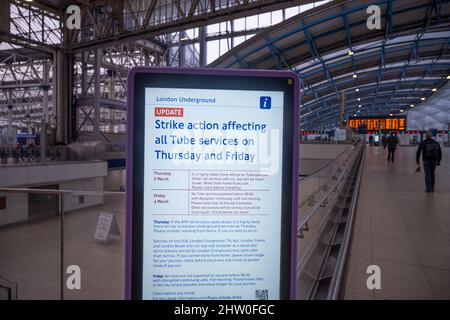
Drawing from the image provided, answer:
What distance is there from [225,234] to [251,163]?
344 mm

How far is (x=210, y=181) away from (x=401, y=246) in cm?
457

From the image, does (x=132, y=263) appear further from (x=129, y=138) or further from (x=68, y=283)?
(x=68, y=283)

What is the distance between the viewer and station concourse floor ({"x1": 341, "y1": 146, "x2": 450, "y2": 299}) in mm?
3525

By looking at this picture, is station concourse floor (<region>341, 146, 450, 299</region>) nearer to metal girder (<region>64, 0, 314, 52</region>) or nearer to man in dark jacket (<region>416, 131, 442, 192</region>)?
man in dark jacket (<region>416, 131, 442, 192</region>)

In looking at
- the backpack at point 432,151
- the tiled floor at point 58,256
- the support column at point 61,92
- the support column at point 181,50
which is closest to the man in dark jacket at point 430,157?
the backpack at point 432,151

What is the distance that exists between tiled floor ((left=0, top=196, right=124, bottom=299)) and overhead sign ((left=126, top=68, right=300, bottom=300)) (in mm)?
2123

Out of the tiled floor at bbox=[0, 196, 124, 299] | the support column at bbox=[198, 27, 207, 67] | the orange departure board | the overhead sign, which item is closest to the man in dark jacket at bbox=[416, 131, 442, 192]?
the tiled floor at bbox=[0, 196, 124, 299]

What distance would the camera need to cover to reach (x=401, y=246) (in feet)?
16.3

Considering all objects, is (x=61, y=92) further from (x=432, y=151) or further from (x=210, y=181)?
(x=210, y=181)

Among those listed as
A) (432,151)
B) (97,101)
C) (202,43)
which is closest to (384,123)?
(202,43)

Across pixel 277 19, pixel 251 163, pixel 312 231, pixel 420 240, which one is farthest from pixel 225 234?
pixel 277 19

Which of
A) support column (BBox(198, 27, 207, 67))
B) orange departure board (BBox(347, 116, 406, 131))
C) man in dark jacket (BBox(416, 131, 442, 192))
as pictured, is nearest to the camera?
man in dark jacket (BBox(416, 131, 442, 192))

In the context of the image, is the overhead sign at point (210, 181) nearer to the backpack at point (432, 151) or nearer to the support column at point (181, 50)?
the backpack at point (432, 151)

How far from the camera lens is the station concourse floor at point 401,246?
3.53m
